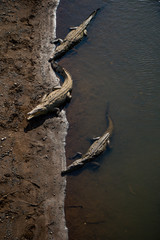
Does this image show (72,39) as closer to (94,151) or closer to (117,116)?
(117,116)

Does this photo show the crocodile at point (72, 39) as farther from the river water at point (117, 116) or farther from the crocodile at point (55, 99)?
the crocodile at point (55, 99)

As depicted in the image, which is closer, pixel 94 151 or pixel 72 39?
pixel 94 151

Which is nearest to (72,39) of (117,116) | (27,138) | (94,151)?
(117,116)

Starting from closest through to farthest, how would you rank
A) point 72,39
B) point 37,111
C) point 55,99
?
point 37,111 → point 55,99 → point 72,39

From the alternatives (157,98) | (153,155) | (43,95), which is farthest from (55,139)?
(157,98)

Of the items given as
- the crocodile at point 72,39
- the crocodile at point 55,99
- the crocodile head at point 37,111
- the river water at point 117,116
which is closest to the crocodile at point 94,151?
the river water at point 117,116
